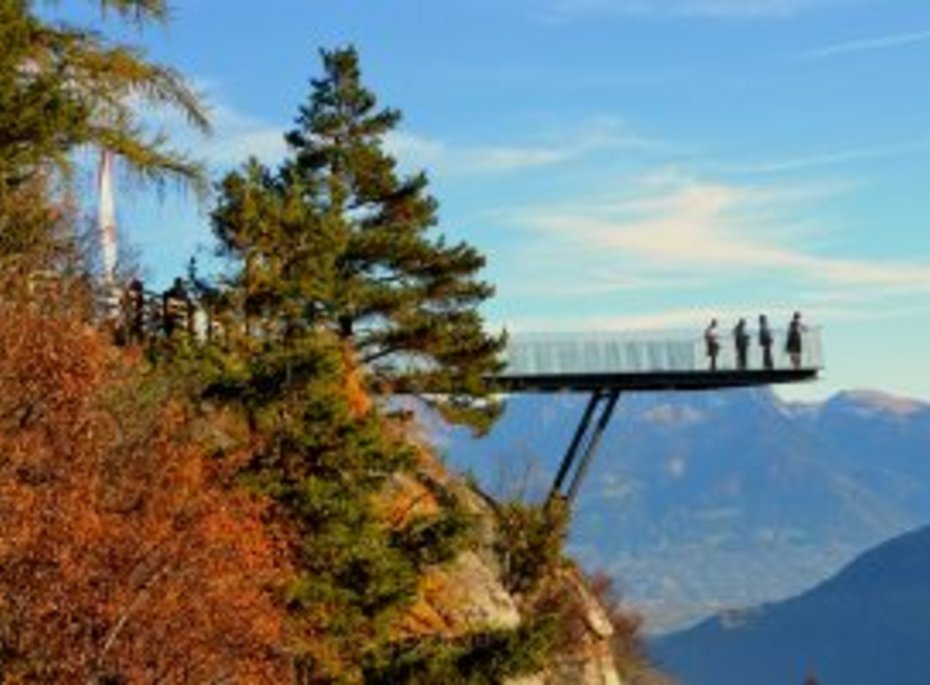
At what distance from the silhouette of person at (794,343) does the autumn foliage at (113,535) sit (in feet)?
103

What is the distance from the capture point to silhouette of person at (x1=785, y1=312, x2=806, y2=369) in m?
56.8

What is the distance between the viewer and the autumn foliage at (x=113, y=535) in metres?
23.8

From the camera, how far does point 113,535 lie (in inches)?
1015

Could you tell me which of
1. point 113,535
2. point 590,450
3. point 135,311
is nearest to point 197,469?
point 113,535

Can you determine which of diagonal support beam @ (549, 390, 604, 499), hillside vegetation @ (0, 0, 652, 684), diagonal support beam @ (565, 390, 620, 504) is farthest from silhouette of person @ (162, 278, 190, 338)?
diagonal support beam @ (549, 390, 604, 499)

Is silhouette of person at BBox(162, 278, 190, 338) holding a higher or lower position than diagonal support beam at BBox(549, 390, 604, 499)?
higher

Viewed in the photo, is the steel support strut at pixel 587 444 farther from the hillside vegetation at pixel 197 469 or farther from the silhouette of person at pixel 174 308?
the silhouette of person at pixel 174 308

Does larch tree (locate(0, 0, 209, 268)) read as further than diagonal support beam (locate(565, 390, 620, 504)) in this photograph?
No

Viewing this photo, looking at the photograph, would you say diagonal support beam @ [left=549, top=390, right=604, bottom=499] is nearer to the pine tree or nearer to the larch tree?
the pine tree

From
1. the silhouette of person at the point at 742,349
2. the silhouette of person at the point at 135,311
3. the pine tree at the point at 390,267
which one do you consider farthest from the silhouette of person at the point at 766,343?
the silhouette of person at the point at 135,311

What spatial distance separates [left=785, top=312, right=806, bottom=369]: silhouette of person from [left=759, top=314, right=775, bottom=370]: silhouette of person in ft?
2.11

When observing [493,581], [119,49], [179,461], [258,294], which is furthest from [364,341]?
[119,49]

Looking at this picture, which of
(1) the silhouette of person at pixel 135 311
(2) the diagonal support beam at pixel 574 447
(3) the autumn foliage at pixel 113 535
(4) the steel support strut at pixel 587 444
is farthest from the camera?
(2) the diagonal support beam at pixel 574 447

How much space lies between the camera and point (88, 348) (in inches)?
1095
